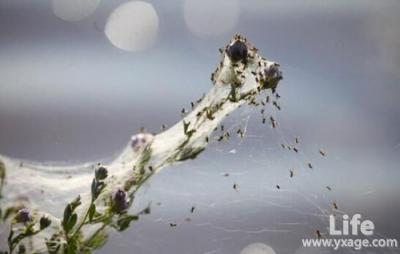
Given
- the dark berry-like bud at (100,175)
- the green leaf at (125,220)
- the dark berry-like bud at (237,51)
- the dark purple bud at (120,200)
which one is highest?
the dark berry-like bud at (237,51)

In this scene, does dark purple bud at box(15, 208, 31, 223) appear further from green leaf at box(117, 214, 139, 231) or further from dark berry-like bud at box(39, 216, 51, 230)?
green leaf at box(117, 214, 139, 231)

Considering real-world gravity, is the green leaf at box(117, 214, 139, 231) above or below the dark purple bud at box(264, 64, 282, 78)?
below

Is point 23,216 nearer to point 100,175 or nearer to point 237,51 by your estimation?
point 100,175

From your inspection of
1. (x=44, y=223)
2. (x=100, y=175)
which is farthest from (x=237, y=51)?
(x=44, y=223)

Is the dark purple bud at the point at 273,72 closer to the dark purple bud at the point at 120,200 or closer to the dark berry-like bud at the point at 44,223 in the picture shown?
the dark purple bud at the point at 120,200

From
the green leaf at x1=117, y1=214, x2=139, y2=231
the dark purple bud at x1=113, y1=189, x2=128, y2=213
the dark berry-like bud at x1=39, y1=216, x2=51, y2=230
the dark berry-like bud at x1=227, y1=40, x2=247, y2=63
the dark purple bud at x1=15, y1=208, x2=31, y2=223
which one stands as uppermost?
the dark berry-like bud at x1=227, y1=40, x2=247, y2=63

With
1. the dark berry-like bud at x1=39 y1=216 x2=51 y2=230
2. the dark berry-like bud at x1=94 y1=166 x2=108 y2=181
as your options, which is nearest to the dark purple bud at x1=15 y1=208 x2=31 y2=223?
the dark berry-like bud at x1=39 y1=216 x2=51 y2=230

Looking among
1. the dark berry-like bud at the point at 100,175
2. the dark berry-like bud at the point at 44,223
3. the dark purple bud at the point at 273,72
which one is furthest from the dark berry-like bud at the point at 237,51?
the dark berry-like bud at the point at 44,223
